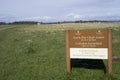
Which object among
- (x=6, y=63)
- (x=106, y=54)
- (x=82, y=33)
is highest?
(x=82, y=33)

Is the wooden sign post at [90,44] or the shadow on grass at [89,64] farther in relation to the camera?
the shadow on grass at [89,64]

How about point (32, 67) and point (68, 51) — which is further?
point (32, 67)

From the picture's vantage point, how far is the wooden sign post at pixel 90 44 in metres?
8.12

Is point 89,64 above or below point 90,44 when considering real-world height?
below

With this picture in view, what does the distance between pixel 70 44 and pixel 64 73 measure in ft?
3.51

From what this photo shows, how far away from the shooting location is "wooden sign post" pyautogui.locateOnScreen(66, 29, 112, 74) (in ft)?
26.6

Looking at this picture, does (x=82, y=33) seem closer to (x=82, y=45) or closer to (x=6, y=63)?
(x=82, y=45)

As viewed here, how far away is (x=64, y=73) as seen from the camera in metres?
8.71

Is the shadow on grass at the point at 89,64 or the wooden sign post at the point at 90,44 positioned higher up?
the wooden sign post at the point at 90,44

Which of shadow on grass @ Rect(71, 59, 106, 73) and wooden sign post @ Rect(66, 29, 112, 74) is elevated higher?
wooden sign post @ Rect(66, 29, 112, 74)

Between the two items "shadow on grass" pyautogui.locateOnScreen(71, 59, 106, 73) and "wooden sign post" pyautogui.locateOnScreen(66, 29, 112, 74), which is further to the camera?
"shadow on grass" pyautogui.locateOnScreen(71, 59, 106, 73)

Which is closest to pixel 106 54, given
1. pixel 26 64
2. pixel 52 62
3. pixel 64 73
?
pixel 64 73

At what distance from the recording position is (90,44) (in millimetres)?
8328

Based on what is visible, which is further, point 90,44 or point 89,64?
point 89,64
